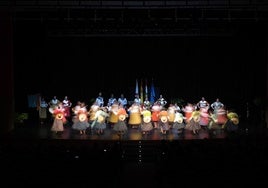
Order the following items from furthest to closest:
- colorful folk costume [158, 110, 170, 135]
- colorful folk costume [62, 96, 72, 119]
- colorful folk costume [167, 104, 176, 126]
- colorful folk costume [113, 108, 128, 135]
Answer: colorful folk costume [62, 96, 72, 119]
colorful folk costume [167, 104, 176, 126]
colorful folk costume [158, 110, 170, 135]
colorful folk costume [113, 108, 128, 135]

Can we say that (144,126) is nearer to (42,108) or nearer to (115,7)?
(115,7)

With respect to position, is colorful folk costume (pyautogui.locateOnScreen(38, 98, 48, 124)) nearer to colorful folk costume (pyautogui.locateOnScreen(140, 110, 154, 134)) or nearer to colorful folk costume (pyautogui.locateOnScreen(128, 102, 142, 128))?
colorful folk costume (pyautogui.locateOnScreen(128, 102, 142, 128))

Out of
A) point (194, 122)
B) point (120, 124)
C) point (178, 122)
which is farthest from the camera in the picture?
point (178, 122)

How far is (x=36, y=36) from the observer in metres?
18.5

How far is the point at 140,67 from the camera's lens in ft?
68.8

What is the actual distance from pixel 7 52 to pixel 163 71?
8.12 metres

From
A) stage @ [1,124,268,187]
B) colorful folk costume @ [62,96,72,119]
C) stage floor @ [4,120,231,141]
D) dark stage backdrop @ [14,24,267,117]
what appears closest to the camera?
stage @ [1,124,268,187]

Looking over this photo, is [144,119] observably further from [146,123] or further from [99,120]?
[99,120]

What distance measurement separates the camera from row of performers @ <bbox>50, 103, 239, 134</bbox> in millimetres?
15203

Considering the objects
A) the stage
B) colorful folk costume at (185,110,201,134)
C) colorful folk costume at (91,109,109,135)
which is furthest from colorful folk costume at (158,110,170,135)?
the stage

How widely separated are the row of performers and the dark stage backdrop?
4316mm

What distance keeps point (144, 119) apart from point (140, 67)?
616cm

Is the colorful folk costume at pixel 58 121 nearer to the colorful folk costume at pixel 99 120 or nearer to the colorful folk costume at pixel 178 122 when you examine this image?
the colorful folk costume at pixel 99 120

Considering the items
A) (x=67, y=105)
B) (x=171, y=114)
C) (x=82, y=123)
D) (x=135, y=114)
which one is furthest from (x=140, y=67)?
(x=82, y=123)
